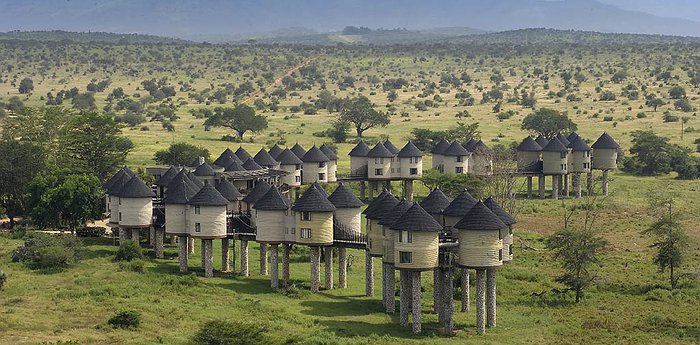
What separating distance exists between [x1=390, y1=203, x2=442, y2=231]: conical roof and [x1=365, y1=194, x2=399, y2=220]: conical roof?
3.91 meters

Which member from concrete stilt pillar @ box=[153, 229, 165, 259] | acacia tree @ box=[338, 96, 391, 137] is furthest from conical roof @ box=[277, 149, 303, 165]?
acacia tree @ box=[338, 96, 391, 137]

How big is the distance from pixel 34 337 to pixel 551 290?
31559mm

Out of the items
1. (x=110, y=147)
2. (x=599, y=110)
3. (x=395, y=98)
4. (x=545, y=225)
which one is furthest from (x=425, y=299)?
(x=395, y=98)

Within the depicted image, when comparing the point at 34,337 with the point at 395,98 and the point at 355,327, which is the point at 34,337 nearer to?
the point at 355,327

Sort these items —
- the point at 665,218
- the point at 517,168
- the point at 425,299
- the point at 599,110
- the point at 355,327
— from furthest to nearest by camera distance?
the point at 599,110 < the point at 517,168 < the point at 665,218 < the point at 425,299 < the point at 355,327

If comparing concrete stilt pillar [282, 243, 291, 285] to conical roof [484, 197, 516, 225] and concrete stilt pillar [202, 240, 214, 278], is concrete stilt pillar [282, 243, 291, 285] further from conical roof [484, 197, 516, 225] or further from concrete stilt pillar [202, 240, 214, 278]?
conical roof [484, 197, 516, 225]

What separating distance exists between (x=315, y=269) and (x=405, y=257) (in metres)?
10.2

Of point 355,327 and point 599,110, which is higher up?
point 599,110

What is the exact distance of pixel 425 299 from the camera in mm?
66125

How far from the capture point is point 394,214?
196ft

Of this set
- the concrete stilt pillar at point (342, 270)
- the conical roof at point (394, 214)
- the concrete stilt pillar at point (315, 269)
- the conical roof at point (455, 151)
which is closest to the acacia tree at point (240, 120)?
the conical roof at point (455, 151)

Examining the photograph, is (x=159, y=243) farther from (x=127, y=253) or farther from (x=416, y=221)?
(x=416, y=221)

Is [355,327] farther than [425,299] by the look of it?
No

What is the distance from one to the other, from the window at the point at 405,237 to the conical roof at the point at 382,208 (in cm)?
421
